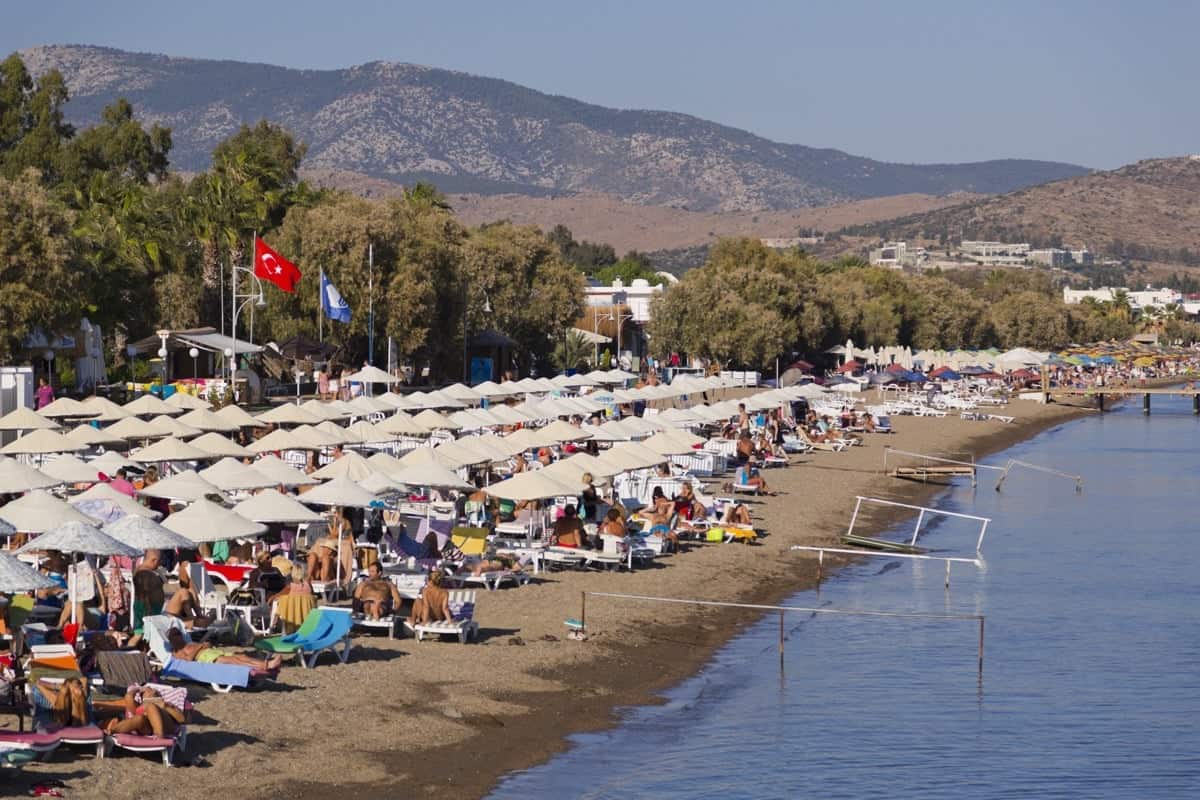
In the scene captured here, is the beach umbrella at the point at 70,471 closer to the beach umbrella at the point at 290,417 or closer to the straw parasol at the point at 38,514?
the straw parasol at the point at 38,514

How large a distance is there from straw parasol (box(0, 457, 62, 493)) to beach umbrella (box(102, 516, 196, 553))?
20.2ft

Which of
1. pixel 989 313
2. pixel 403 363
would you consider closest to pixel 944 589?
pixel 403 363

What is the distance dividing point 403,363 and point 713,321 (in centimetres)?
2324

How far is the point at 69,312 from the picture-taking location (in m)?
47.4

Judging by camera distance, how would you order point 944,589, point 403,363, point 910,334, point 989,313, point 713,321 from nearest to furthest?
point 944,589
point 403,363
point 713,321
point 910,334
point 989,313

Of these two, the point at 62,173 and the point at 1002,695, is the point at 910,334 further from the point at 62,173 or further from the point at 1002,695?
the point at 1002,695

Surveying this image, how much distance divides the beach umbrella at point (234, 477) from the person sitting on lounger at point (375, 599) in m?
4.66

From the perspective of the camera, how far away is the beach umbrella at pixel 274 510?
2031 centimetres

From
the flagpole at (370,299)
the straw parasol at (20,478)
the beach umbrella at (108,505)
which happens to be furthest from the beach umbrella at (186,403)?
the flagpole at (370,299)

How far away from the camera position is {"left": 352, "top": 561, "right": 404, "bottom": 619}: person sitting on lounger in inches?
759

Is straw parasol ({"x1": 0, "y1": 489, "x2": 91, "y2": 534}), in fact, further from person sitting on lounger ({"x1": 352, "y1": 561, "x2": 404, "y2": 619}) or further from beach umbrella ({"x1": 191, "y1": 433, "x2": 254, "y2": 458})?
beach umbrella ({"x1": 191, "y1": 433, "x2": 254, "y2": 458})

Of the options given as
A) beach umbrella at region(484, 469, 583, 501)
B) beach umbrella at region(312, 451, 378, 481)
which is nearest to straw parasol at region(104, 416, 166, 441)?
beach umbrella at region(312, 451, 378, 481)

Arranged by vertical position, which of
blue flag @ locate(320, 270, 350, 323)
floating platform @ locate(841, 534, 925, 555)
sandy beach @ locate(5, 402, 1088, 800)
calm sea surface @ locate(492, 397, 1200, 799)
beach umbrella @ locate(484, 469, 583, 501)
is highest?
blue flag @ locate(320, 270, 350, 323)

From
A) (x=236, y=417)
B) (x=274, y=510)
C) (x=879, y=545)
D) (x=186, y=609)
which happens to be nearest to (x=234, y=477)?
(x=274, y=510)
